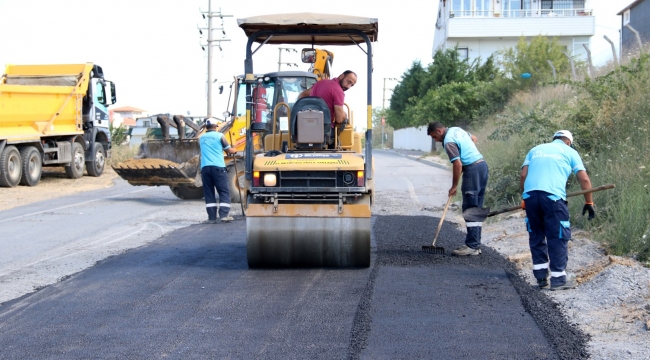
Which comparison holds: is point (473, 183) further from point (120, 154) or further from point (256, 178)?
point (120, 154)

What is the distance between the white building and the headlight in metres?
41.6

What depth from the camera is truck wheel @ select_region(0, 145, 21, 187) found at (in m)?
18.8

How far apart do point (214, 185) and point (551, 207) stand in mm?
6539

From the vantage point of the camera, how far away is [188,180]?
49.7ft

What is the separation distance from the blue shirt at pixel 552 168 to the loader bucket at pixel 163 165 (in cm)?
911

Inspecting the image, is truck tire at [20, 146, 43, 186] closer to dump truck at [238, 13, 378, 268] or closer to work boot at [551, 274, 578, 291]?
dump truck at [238, 13, 378, 268]

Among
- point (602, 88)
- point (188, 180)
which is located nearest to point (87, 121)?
point (188, 180)

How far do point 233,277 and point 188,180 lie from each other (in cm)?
777

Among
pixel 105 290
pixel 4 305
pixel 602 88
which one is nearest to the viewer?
pixel 4 305

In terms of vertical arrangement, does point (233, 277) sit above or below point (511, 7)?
below

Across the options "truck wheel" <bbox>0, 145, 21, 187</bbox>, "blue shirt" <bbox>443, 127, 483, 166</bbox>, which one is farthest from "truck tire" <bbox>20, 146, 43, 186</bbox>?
"blue shirt" <bbox>443, 127, 483, 166</bbox>

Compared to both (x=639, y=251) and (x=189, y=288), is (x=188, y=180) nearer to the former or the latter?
(x=189, y=288)

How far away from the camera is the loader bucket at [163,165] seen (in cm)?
1515

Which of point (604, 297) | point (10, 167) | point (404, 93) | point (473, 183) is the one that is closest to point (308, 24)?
point (473, 183)
